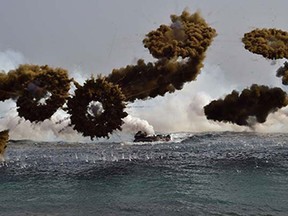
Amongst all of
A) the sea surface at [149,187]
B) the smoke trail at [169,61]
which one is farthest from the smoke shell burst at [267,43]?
the sea surface at [149,187]

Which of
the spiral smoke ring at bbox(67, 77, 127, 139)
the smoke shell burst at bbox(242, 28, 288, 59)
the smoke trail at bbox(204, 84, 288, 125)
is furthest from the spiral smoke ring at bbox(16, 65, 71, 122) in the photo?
the smoke shell burst at bbox(242, 28, 288, 59)

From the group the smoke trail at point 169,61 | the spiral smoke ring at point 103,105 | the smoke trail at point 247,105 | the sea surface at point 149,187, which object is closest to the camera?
the sea surface at point 149,187

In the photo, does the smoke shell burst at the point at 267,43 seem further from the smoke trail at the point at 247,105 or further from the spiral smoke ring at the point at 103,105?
the spiral smoke ring at the point at 103,105

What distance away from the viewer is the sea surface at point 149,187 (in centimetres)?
4472

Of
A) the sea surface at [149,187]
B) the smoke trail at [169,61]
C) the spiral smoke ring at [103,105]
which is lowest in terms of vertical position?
the sea surface at [149,187]

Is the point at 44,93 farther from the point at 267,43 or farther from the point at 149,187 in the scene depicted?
the point at 267,43

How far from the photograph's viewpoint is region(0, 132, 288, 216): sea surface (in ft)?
147

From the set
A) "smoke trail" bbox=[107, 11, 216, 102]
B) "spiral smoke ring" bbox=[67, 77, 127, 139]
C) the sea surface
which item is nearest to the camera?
the sea surface

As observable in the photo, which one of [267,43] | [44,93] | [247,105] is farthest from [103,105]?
[267,43]

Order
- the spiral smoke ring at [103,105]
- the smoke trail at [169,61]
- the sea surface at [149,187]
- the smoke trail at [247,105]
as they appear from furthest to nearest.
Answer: the smoke trail at [247,105] → the smoke trail at [169,61] → the spiral smoke ring at [103,105] → the sea surface at [149,187]

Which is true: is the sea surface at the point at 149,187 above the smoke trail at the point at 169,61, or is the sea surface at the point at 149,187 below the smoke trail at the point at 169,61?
below

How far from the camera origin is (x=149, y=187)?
54594mm

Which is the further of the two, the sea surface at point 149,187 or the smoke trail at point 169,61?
the smoke trail at point 169,61

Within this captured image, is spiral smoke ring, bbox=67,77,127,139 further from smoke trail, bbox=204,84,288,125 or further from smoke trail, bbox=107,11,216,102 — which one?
smoke trail, bbox=204,84,288,125
